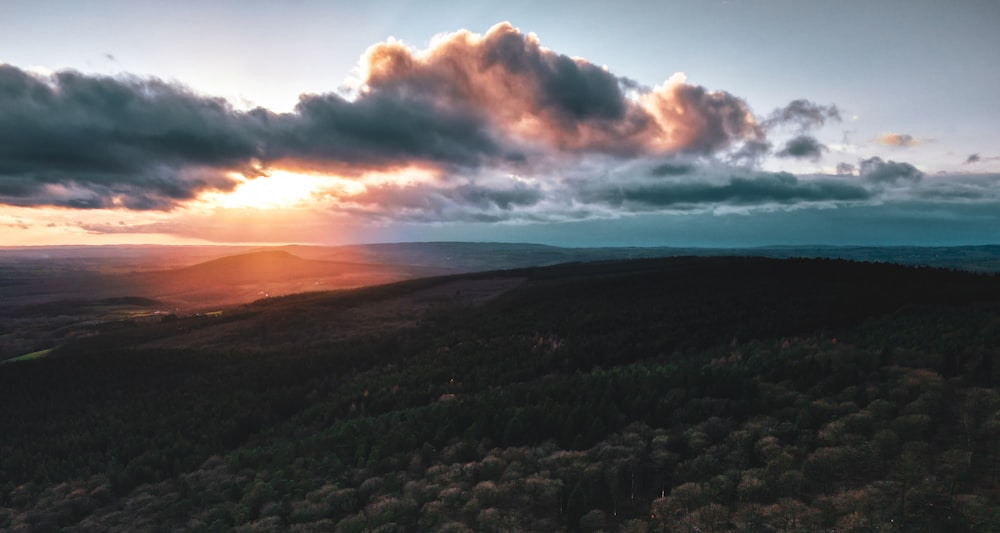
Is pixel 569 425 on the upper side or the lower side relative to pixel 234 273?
A: upper

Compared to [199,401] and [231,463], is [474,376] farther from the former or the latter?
[199,401]

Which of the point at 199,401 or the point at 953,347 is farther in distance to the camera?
the point at 199,401

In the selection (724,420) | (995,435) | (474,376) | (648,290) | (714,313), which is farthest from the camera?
(648,290)

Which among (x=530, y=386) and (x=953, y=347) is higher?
(x=953, y=347)

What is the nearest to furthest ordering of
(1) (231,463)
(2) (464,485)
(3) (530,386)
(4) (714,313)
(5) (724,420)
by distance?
(2) (464,485), (5) (724,420), (1) (231,463), (3) (530,386), (4) (714,313)

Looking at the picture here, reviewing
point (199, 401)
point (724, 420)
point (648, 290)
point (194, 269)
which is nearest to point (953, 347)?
point (724, 420)

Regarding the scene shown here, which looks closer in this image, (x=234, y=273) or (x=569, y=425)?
(x=569, y=425)

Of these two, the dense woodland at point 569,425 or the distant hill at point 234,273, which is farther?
the distant hill at point 234,273

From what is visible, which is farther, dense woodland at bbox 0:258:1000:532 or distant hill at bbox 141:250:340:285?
distant hill at bbox 141:250:340:285
